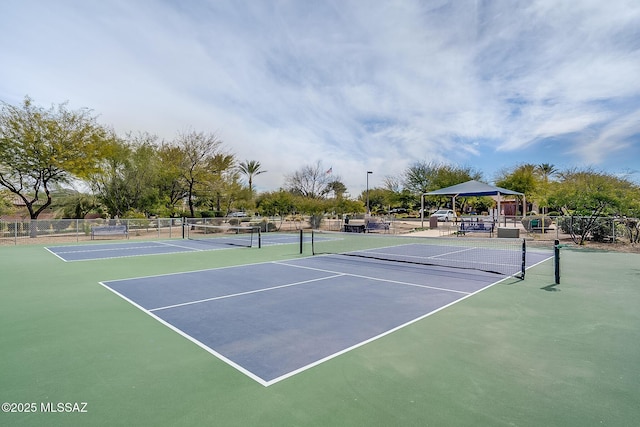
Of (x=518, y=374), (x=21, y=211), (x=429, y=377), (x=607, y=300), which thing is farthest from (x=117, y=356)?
(x=21, y=211)

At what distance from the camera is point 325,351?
4.71 m

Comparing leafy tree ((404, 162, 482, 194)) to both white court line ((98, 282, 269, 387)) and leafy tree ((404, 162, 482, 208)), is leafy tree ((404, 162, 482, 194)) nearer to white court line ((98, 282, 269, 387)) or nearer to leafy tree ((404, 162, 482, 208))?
leafy tree ((404, 162, 482, 208))

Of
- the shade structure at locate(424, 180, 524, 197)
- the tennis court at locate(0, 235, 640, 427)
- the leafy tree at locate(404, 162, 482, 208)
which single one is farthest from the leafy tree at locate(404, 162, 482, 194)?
the tennis court at locate(0, 235, 640, 427)

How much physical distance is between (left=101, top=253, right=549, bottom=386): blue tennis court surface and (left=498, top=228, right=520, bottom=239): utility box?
13256 millimetres

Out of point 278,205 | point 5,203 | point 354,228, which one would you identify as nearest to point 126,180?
point 5,203

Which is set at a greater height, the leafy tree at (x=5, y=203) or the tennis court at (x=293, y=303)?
the leafy tree at (x=5, y=203)

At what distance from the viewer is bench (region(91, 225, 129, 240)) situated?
22.0 meters

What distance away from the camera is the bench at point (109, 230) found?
22047 mm

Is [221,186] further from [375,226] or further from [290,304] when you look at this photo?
[290,304]

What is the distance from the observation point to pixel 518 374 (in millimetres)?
4039

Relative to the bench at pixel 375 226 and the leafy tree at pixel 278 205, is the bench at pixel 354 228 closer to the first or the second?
the bench at pixel 375 226

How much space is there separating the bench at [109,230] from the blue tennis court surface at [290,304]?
15292 mm

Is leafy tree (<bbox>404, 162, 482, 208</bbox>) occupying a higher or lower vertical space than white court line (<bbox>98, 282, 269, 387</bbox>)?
higher

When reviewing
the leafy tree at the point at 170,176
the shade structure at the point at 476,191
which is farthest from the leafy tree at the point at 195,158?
the shade structure at the point at 476,191
